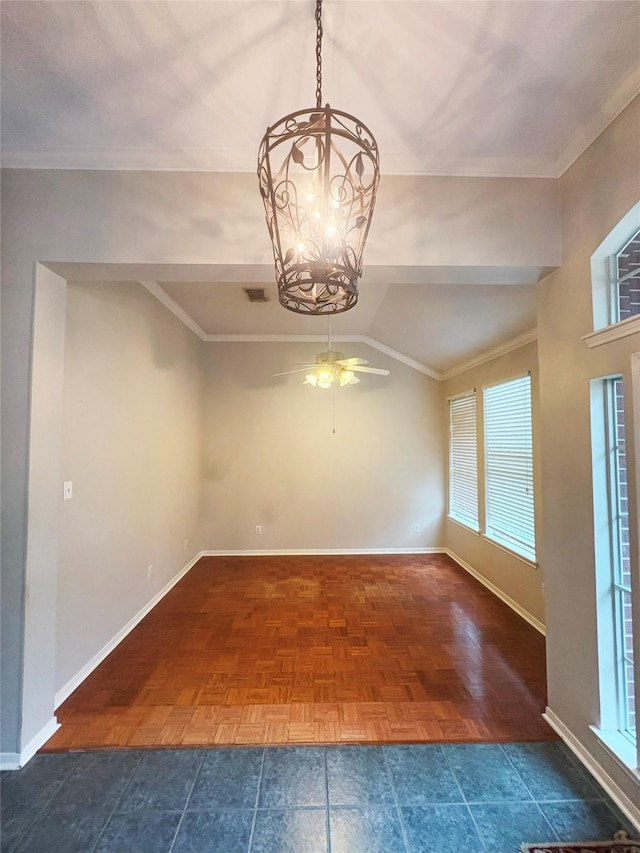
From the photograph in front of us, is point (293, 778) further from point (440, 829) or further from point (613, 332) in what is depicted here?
point (613, 332)

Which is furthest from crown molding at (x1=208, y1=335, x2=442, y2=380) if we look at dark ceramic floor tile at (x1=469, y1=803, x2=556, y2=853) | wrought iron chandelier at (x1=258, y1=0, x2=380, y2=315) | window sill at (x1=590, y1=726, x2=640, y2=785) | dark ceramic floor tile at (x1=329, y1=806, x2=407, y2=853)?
dark ceramic floor tile at (x1=329, y1=806, x2=407, y2=853)

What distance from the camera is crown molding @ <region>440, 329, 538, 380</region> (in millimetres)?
3147

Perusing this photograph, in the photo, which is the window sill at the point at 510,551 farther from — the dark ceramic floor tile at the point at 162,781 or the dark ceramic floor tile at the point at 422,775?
the dark ceramic floor tile at the point at 162,781

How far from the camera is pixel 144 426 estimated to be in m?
3.21

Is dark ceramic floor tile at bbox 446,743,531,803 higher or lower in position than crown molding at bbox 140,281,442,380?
lower

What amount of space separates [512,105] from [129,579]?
378cm

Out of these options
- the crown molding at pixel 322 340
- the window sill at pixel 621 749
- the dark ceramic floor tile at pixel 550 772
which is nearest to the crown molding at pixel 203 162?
the window sill at pixel 621 749

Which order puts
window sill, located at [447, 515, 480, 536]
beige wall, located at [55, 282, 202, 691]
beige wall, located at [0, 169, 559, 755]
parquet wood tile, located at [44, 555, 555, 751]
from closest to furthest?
beige wall, located at [0, 169, 559, 755] < parquet wood tile, located at [44, 555, 555, 751] < beige wall, located at [55, 282, 202, 691] < window sill, located at [447, 515, 480, 536]

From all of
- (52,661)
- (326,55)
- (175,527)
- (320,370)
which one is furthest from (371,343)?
(52,661)

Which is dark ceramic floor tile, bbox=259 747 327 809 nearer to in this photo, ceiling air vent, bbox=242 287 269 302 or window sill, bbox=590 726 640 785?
window sill, bbox=590 726 640 785

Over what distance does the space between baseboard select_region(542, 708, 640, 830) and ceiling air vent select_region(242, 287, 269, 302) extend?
3636 mm

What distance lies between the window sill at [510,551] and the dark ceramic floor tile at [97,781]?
299 cm

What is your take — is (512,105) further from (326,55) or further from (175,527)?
(175,527)

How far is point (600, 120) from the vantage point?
5.23 feet
